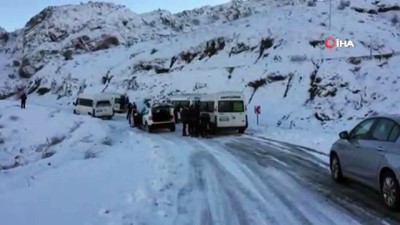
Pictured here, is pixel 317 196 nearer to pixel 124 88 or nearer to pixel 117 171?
pixel 117 171

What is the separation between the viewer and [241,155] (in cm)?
1592

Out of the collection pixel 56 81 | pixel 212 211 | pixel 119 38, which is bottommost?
pixel 212 211

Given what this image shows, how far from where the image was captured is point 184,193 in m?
9.66

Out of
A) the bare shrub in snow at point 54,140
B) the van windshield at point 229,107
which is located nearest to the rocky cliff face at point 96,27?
the van windshield at point 229,107

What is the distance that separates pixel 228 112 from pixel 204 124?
58.8 inches

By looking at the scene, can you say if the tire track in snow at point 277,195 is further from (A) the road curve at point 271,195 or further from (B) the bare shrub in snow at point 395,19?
(B) the bare shrub in snow at point 395,19

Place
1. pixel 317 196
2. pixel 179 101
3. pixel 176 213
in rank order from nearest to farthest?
pixel 176 213 < pixel 317 196 < pixel 179 101

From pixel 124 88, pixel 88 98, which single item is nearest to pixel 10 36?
pixel 124 88

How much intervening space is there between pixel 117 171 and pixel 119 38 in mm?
79955

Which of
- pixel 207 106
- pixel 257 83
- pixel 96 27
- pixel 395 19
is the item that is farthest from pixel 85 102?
pixel 96 27

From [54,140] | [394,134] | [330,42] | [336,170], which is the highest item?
[330,42]

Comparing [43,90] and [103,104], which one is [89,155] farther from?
[43,90]

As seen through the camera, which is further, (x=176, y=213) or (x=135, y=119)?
(x=135, y=119)

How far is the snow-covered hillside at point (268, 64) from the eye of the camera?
102ft
